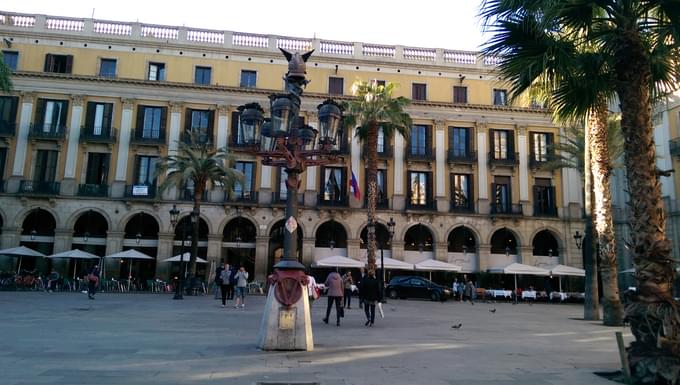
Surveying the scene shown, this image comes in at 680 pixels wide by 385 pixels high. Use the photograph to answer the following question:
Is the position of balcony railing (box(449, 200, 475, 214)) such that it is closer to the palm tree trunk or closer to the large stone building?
the large stone building

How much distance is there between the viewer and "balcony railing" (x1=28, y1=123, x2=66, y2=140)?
34.1 metres

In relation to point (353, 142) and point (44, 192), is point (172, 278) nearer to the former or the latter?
point (44, 192)

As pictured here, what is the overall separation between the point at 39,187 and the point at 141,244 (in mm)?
7622

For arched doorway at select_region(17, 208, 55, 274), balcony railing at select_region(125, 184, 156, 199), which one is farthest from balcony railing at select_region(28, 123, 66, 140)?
balcony railing at select_region(125, 184, 156, 199)

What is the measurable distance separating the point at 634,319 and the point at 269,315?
597cm

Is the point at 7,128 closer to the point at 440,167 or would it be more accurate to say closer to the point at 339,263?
the point at 339,263

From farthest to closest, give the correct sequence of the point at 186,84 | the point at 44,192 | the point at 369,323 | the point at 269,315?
the point at 186,84
the point at 44,192
the point at 369,323
the point at 269,315

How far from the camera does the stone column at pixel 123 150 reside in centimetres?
3450

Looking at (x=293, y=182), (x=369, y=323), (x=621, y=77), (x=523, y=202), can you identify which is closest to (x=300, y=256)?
(x=523, y=202)

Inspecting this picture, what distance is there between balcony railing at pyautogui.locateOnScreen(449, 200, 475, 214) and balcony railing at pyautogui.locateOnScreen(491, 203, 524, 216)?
5.06 ft

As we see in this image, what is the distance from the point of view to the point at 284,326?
9211 millimetres

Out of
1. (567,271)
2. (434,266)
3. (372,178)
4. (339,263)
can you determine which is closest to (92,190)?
(339,263)

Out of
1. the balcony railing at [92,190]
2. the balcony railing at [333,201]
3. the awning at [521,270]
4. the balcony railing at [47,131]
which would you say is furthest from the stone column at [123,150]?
the awning at [521,270]

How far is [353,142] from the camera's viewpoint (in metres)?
37.4
